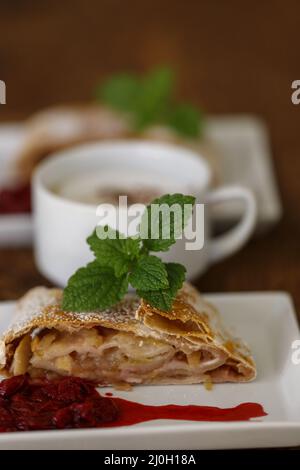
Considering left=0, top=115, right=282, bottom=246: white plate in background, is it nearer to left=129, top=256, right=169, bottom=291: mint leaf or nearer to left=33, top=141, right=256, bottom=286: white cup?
left=33, top=141, right=256, bottom=286: white cup

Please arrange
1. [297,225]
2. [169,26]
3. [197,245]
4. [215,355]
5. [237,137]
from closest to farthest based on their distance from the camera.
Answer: [215,355], [197,245], [297,225], [237,137], [169,26]

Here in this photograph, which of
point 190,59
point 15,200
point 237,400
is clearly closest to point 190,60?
point 190,59

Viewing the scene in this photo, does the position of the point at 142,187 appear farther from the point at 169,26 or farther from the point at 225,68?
the point at 169,26

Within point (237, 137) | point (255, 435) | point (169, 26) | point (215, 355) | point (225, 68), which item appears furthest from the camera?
point (169, 26)

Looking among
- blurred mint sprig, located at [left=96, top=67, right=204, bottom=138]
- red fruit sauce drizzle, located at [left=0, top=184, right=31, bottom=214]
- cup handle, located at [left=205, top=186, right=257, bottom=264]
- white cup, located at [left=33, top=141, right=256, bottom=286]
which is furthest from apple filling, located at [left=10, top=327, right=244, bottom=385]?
blurred mint sprig, located at [left=96, top=67, right=204, bottom=138]

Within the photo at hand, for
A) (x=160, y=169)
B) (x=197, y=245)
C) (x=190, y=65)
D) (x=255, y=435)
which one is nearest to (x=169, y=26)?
(x=190, y=65)
